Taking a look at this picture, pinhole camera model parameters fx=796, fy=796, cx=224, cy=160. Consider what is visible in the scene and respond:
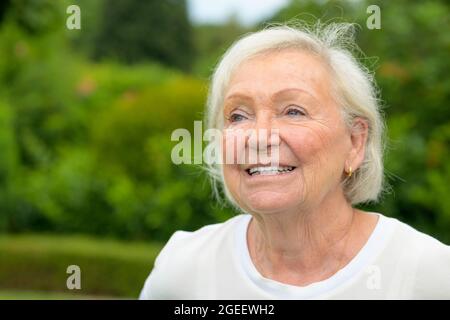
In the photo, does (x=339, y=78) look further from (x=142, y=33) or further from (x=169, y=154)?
(x=142, y=33)

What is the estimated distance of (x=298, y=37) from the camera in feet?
6.45

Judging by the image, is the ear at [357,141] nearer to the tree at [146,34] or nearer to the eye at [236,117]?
the eye at [236,117]

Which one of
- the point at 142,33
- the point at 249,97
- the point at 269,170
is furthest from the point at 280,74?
the point at 142,33

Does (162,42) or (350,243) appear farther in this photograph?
(162,42)

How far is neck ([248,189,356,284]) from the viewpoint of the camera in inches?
75.5

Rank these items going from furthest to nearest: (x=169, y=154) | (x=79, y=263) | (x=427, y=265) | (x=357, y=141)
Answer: (x=169, y=154) → (x=79, y=263) → (x=357, y=141) → (x=427, y=265)

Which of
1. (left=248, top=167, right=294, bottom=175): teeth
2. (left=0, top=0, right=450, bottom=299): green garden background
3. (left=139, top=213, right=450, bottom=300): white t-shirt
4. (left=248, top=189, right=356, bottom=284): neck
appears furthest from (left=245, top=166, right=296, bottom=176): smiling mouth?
(left=0, top=0, right=450, bottom=299): green garden background

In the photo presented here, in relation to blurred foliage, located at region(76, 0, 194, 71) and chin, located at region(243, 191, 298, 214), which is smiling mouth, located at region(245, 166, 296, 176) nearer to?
chin, located at region(243, 191, 298, 214)

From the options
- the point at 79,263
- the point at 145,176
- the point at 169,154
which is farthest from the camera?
the point at 145,176

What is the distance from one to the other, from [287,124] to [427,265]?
0.45 m

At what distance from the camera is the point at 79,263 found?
338 inches

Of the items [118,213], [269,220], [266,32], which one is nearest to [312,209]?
[269,220]

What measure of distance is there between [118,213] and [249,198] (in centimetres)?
743
